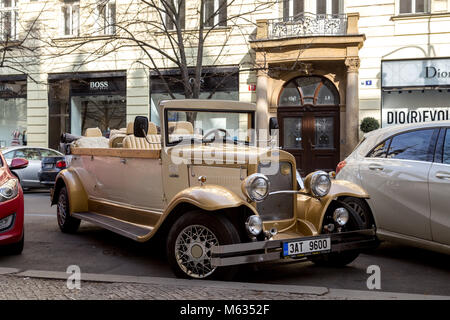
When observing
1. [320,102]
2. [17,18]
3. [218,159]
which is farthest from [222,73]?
[218,159]

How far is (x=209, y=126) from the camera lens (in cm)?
660

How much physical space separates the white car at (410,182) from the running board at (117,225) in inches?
108

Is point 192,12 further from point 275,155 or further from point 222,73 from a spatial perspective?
point 275,155

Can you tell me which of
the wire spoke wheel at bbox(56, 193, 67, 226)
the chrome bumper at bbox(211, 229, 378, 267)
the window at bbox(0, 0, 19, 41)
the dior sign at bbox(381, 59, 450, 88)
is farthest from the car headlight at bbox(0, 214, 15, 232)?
the window at bbox(0, 0, 19, 41)

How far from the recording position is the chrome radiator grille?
5.30m

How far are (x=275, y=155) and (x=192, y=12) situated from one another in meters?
14.5

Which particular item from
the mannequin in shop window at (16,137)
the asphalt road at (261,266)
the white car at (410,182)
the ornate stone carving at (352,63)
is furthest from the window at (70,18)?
the white car at (410,182)

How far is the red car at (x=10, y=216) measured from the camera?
5.92 m

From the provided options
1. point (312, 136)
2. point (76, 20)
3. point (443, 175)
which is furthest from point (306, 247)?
point (76, 20)

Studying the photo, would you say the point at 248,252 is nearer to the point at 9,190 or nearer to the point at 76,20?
the point at 9,190

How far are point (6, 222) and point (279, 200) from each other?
10.4ft

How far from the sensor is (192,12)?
1870 centimetres

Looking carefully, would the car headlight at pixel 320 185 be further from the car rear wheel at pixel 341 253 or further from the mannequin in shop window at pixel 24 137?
the mannequin in shop window at pixel 24 137

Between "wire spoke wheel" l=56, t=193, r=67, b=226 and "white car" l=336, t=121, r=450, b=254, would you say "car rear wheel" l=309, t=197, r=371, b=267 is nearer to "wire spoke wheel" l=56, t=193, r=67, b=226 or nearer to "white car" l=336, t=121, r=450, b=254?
"white car" l=336, t=121, r=450, b=254
